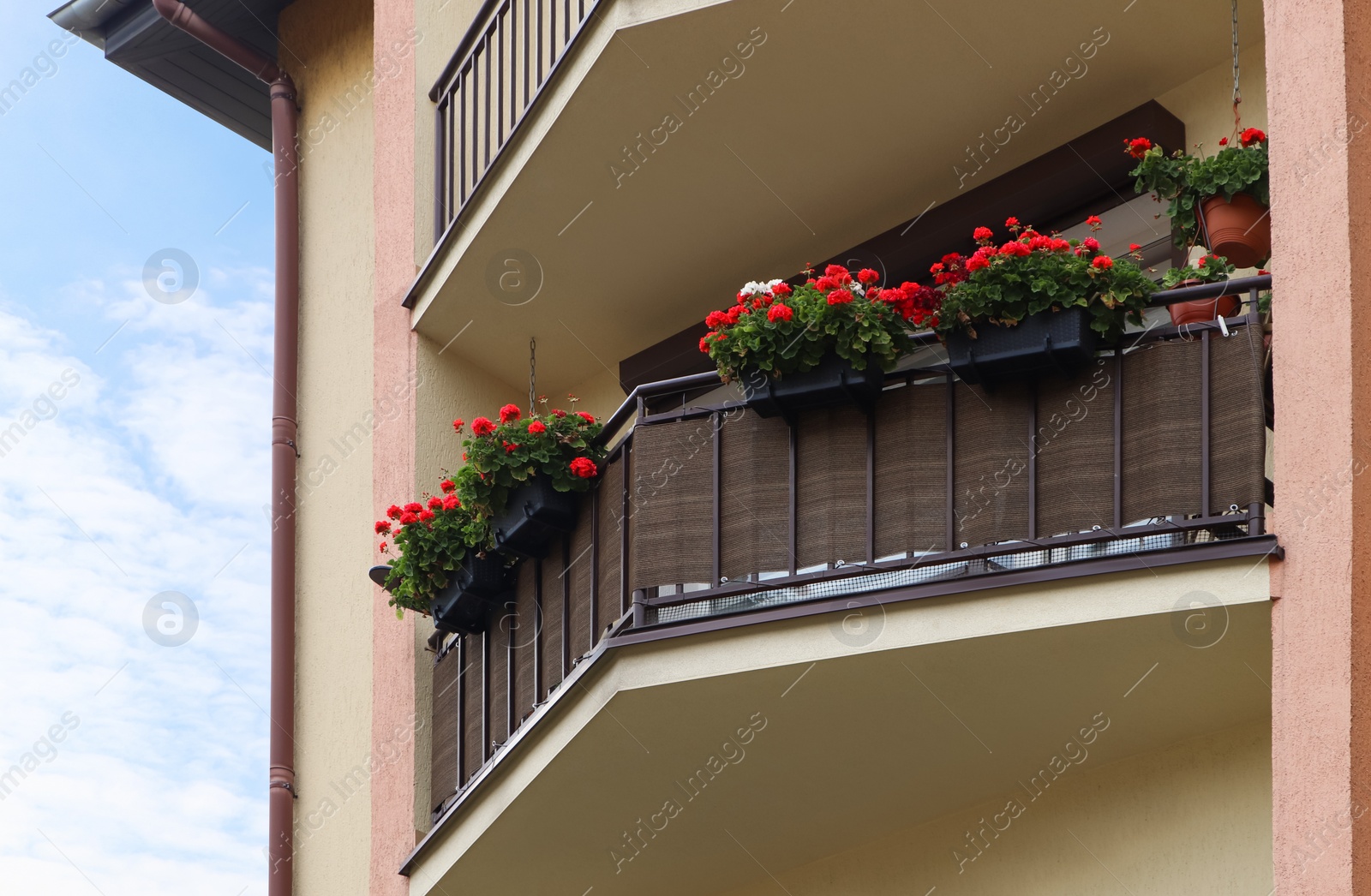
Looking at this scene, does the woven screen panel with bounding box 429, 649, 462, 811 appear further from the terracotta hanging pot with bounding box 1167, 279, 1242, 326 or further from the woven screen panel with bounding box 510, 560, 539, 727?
the terracotta hanging pot with bounding box 1167, 279, 1242, 326

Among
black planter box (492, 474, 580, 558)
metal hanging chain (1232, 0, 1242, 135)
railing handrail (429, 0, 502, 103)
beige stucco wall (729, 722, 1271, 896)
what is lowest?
beige stucco wall (729, 722, 1271, 896)

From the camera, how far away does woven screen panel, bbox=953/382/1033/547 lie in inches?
268

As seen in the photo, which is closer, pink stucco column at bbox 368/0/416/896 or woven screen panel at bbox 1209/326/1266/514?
woven screen panel at bbox 1209/326/1266/514

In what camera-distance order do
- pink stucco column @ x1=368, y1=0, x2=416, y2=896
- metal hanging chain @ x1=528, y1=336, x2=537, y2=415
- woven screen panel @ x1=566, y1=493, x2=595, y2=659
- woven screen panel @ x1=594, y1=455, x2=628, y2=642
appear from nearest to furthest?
woven screen panel @ x1=594, y1=455, x2=628, y2=642 < woven screen panel @ x1=566, y1=493, x2=595, y2=659 < pink stucco column @ x1=368, y1=0, x2=416, y2=896 < metal hanging chain @ x1=528, y1=336, x2=537, y2=415

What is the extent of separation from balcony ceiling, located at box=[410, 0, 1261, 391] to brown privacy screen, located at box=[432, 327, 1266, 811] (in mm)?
2119

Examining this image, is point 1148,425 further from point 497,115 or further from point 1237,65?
point 497,115

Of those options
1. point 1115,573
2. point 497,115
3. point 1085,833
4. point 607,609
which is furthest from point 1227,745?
point 497,115

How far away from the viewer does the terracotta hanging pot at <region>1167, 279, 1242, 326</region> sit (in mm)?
7004

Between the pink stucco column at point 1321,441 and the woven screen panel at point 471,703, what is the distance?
458 centimetres

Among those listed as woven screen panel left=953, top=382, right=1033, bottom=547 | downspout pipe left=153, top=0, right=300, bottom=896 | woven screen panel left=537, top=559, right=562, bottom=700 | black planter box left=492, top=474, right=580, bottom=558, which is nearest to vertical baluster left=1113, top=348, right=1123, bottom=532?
woven screen panel left=953, top=382, right=1033, bottom=547

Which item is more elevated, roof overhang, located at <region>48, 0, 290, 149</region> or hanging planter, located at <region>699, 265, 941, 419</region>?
roof overhang, located at <region>48, 0, 290, 149</region>

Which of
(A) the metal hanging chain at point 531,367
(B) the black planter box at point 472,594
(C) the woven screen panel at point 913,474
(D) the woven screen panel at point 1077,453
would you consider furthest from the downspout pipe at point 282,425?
(D) the woven screen panel at point 1077,453

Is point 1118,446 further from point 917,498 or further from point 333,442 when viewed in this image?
point 333,442

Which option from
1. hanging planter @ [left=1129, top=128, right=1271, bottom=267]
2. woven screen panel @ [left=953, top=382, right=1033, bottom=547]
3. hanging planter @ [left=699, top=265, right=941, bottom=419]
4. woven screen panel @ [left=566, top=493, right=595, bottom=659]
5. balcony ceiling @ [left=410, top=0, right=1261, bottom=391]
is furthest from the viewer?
balcony ceiling @ [left=410, top=0, right=1261, bottom=391]
